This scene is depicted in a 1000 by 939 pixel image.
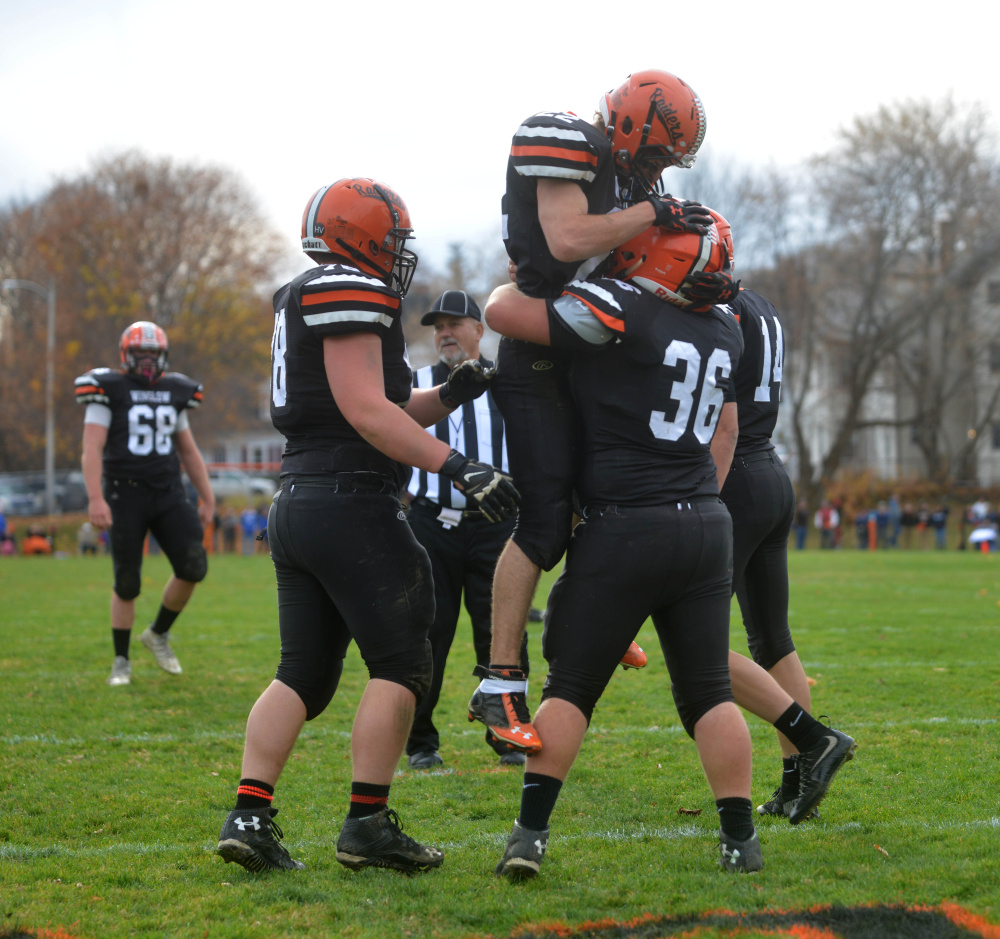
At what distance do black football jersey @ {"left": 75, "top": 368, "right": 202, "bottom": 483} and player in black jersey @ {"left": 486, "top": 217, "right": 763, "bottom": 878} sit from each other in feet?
15.4

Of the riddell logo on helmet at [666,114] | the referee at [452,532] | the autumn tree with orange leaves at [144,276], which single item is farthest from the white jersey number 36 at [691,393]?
the autumn tree with orange leaves at [144,276]

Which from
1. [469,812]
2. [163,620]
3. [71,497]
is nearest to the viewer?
[469,812]

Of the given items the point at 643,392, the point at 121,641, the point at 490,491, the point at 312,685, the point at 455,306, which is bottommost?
the point at 121,641

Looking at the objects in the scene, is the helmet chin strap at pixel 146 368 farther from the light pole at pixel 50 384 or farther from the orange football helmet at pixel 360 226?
the light pole at pixel 50 384

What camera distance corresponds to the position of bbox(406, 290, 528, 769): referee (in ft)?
17.0

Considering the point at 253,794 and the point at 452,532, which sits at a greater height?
the point at 452,532

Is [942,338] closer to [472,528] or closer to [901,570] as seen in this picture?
[901,570]

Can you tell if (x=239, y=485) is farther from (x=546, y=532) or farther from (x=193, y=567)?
(x=546, y=532)

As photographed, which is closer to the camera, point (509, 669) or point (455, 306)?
point (509, 669)

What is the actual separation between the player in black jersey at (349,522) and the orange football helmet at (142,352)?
424 centimetres

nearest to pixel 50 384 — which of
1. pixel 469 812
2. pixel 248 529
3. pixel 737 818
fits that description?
pixel 248 529

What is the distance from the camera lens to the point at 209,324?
35.5 meters

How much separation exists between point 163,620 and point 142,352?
197cm

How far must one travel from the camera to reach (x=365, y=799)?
325cm
